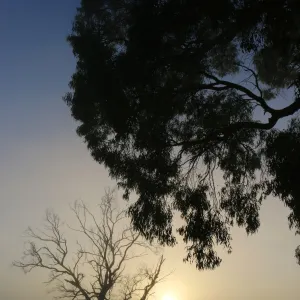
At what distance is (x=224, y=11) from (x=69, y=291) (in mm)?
16976

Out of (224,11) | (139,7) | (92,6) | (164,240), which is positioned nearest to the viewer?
(224,11)

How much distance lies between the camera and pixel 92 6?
33.9ft

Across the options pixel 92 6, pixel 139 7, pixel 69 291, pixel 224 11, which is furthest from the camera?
pixel 69 291

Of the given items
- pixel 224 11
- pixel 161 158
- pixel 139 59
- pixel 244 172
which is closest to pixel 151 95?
pixel 139 59

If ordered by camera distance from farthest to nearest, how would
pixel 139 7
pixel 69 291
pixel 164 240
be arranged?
pixel 69 291 → pixel 164 240 → pixel 139 7

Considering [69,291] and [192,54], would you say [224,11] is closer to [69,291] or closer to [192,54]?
[192,54]

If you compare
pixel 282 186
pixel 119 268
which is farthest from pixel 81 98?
pixel 119 268

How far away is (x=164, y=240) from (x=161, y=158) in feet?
6.27

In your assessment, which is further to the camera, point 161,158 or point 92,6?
point 92,6

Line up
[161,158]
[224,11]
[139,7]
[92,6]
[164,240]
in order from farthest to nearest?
[92,6]
[161,158]
[164,240]
[139,7]
[224,11]

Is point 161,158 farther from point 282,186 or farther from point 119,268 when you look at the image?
point 119,268

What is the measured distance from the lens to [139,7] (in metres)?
8.26

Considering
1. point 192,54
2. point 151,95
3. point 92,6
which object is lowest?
point 151,95

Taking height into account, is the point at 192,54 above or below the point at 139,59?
above
